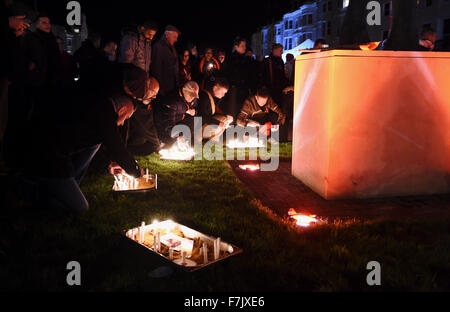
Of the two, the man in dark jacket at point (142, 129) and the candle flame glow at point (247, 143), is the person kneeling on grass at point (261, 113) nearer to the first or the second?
the candle flame glow at point (247, 143)

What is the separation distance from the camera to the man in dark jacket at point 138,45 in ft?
25.1

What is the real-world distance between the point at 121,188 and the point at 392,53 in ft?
12.1

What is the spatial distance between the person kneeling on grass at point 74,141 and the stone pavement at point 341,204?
5.74 feet

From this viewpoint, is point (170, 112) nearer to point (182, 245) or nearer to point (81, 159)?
point (81, 159)

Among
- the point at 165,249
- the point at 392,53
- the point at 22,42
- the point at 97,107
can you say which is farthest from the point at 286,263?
the point at 22,42

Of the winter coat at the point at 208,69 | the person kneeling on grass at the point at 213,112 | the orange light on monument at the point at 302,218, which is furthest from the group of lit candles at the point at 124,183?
the winter coat at the point at 208,69

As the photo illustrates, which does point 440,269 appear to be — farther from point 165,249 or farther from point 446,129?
point 446,129

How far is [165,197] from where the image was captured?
15.9 feet

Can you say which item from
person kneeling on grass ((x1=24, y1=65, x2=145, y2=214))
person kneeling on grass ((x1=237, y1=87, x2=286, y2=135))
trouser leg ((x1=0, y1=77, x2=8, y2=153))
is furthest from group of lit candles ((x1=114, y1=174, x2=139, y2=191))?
person kneeling on grass ((x1=237, y1=87, x2=286, y2=135))

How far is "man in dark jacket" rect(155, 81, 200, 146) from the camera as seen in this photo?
7582 mm

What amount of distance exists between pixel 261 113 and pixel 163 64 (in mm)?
2387

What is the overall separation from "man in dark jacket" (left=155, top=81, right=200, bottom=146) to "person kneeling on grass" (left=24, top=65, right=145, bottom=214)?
3.29m

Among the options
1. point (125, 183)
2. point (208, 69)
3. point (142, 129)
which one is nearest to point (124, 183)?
point (125, 183)

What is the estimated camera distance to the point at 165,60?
8.44 metres
